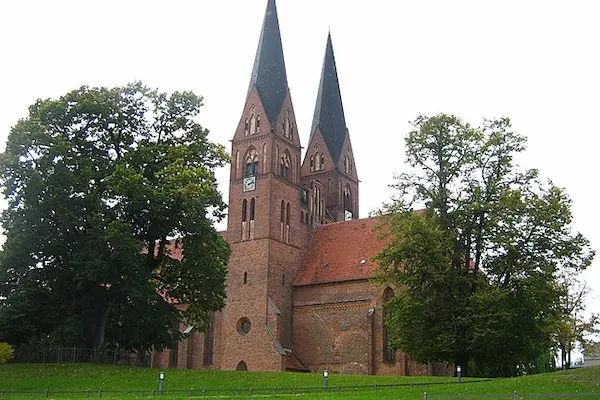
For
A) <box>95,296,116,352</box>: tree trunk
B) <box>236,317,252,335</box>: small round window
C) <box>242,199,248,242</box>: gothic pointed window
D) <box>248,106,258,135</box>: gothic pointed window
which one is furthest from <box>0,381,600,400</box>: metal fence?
<box>248,106,258,135</box>: gothic pointed window

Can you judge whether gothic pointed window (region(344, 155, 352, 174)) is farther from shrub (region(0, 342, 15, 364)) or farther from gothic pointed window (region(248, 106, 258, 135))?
shrub (region(0, 342, 15, 364))

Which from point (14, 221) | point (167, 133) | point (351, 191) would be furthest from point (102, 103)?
point (351, 191)

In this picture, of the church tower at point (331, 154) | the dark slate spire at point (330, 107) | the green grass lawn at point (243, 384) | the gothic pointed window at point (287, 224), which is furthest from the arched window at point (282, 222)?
the green grass lawn at point (243, 384)

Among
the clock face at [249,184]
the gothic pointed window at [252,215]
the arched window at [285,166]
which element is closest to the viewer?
the gothic pointed window at [252,215]

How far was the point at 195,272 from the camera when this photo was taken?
34.2 metres

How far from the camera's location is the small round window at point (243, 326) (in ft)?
151

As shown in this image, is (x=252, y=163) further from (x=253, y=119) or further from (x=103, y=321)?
(x=103, y=321)

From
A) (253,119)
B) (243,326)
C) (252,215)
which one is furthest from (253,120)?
(243,326)

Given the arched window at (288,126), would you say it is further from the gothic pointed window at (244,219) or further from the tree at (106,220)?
the tree at (106,220)

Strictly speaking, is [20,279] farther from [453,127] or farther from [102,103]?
[453,127]

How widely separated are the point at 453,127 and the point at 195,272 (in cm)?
1409

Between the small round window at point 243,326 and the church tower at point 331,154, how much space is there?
12636 mm

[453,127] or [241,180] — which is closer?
[453,127]

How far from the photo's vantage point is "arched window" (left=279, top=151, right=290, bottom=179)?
49.2 meters
